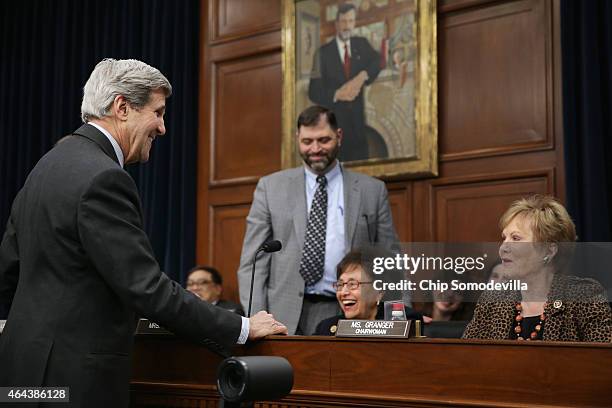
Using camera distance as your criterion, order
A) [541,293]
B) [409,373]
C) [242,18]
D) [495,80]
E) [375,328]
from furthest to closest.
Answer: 1. [242,18]
2. [495,80]
3. [541,293]
4. [375,328]
5. [409,373]

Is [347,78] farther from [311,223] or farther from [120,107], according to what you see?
[120,107]

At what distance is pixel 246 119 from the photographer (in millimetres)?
6598

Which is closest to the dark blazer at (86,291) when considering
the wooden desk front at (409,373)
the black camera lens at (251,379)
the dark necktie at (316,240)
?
the wooden desk front at (409,373)

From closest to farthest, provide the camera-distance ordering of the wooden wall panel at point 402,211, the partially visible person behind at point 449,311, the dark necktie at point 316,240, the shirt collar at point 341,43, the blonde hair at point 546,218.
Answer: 1. the blonde hair at point 546,218
2. the partially visible person behind at point 449,311
3. the dark necktie at point 316,240
4. the wooden wall panel at point 402,211
5. the shirt collar at point 341,43

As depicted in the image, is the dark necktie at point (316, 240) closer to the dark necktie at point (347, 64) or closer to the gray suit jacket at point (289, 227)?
the gray suit jacket at point (289, 227)

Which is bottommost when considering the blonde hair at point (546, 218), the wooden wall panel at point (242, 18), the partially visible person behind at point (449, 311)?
the partially visible person behind at point (449, 311)

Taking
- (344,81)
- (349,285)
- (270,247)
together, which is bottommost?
(349,285)

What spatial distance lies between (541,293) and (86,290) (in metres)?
1.38

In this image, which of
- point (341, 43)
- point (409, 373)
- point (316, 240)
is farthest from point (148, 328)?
point (341, 43)

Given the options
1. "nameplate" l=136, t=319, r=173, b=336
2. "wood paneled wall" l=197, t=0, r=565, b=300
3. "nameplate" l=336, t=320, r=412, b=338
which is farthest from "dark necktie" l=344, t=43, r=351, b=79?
"nameplate" l=336, t=320, r=412, b=338

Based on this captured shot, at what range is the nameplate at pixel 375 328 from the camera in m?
2.52

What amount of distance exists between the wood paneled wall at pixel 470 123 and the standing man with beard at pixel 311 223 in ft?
3.34

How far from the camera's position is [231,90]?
6.71 m

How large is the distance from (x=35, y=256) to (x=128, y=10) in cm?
512
